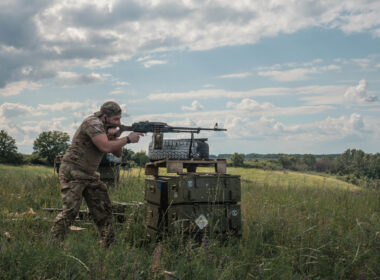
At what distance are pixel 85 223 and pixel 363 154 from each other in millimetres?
34980

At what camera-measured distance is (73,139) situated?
18.4ft

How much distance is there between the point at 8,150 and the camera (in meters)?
22.1

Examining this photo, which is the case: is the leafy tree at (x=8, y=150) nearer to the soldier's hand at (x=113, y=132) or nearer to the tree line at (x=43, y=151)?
the tree line at (x=43, y=151)

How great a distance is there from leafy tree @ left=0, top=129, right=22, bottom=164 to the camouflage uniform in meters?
17.9

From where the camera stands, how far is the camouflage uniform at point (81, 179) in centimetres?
534

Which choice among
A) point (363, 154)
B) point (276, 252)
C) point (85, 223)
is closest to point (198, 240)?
point (276, 252)

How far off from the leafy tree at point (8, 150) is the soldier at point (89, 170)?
17872 mm

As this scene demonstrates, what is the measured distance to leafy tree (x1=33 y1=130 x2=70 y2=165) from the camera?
20.8 metres

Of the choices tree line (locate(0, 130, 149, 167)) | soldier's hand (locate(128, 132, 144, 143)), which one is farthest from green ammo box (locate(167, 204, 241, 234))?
tree line (locate(0, 130, 149, 167))

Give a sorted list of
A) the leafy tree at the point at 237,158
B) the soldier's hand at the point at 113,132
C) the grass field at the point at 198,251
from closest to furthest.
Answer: the grass field at the point at 198,251, the soldier's hand at the point at 113,132, the leafy tree at the point at 237,158

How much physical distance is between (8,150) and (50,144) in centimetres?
298

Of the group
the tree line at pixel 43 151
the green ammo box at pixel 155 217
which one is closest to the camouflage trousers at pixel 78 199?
the green ammo box at pixel 155 217

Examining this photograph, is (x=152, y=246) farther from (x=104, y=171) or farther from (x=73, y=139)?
(x=104, y=171)

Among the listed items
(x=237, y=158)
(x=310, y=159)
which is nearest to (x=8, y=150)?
(x=237, y=158)
